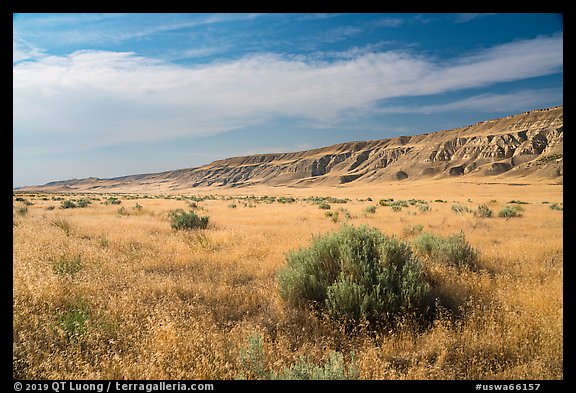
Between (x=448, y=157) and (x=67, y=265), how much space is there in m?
150

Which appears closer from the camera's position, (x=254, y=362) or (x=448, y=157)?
(x=254, y=362)

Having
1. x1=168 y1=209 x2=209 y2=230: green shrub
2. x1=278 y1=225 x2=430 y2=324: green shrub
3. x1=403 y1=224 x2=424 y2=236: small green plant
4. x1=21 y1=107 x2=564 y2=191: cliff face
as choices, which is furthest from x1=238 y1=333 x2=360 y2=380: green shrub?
x1=21 y1=107 x2=564 y2=191: cliff face

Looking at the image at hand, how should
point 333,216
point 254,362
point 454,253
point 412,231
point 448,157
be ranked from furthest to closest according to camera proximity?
point 448,157, point 333,216, point 412,231, point 454,253, point 254,362

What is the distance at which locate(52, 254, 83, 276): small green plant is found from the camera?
531cm

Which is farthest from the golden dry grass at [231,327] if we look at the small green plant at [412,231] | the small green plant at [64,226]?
the small green plant at [412,231]

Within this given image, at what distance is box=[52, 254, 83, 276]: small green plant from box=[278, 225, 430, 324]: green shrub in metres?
3.86

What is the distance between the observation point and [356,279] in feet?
13.9

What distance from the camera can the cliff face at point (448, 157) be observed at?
105 metres

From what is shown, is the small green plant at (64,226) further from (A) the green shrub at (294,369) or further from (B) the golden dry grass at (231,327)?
(A) the green shrub at (294,369)

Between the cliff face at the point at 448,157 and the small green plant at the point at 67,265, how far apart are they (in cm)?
10035

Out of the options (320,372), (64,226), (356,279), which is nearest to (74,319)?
(320,372)

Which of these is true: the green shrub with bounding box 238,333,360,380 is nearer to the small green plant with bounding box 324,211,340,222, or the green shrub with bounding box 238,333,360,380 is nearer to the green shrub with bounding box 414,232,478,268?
the green shrub with bounding box 414,232,478,268

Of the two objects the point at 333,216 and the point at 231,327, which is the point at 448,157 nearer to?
the point at 333,216
